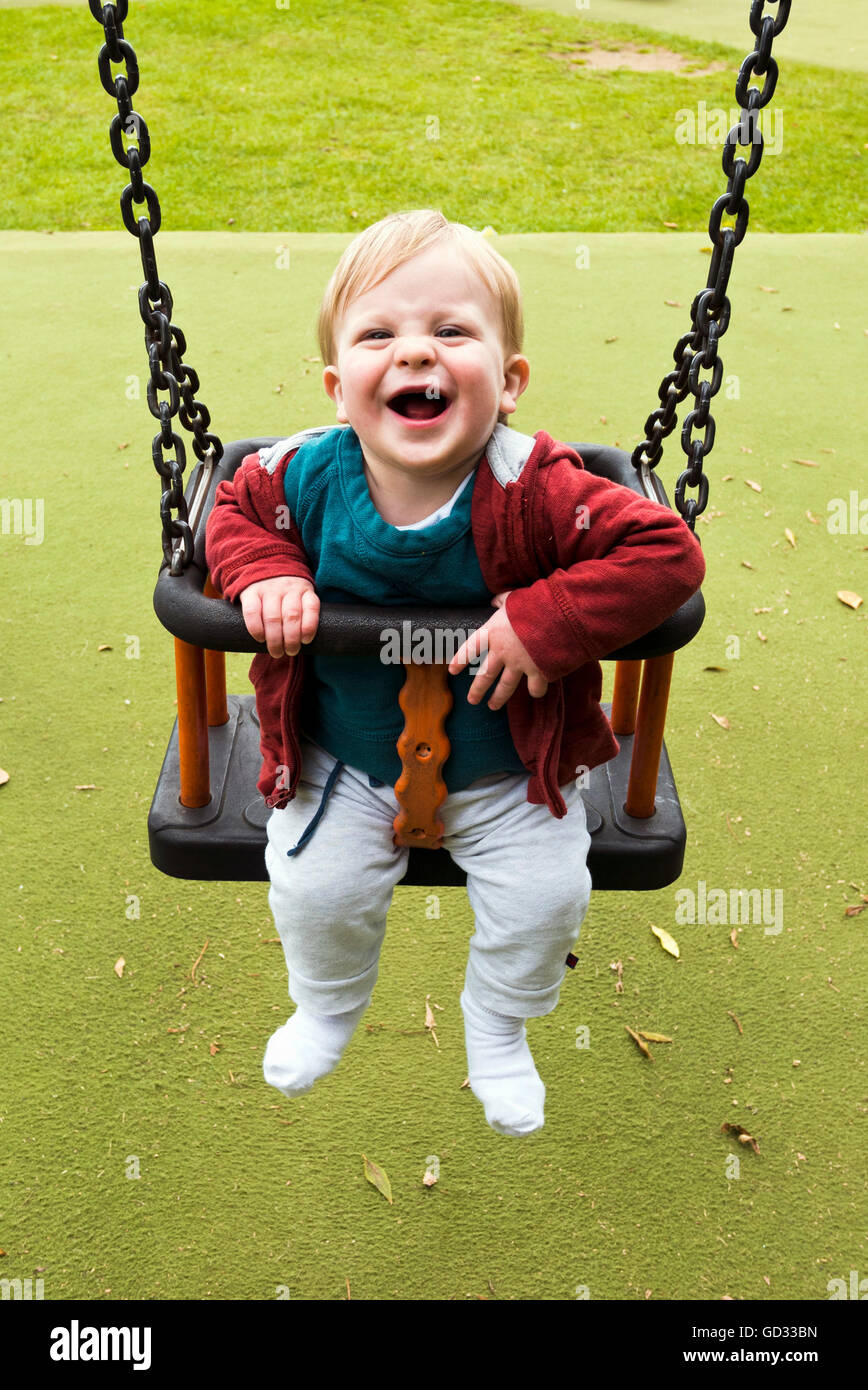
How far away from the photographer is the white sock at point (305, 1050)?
1.94m

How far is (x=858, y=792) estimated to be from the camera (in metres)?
3.11

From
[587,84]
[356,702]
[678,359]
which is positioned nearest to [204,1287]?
[356,702]

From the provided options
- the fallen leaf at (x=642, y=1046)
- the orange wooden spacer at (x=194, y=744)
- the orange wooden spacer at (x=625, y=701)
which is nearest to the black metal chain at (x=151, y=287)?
the orange wooden spacer at (x=194, y=744)

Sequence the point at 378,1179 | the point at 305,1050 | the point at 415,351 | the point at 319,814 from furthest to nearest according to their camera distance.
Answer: the point at 378,1179 < the point at 305,1050 < the point at 319,814 < the point at 415,351

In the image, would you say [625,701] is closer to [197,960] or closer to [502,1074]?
[502,1074]

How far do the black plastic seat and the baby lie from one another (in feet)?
0.14

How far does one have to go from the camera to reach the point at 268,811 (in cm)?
199

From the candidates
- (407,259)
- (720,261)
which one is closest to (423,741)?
(407,259)

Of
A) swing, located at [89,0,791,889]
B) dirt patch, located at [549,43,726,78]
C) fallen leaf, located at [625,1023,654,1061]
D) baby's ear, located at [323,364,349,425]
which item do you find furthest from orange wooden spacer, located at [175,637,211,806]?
dirt patch, located at [549,43,726,78]

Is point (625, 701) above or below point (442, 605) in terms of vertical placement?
below

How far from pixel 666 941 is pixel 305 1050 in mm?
1021

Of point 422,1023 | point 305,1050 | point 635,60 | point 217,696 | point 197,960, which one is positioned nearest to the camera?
point 305,1050

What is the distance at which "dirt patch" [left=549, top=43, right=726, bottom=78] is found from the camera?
11211 millimetres

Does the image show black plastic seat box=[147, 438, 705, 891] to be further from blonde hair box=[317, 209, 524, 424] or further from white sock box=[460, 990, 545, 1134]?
blonde hair box=[317, 209, 524, 424]
